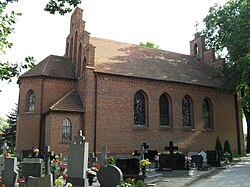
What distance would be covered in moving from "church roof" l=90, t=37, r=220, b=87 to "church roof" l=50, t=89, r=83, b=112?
9.08ft

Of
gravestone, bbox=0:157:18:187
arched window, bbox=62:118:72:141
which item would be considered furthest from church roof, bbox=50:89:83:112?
gravestone, bbox=0:157:18:187

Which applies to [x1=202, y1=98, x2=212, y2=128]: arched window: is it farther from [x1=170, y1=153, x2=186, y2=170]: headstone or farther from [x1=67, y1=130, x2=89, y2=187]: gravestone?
[x1=67, y1=130, x2=89, y2=187]: gravestone

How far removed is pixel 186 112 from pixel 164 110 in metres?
2.39

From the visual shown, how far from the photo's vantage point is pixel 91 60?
19828 millimetres

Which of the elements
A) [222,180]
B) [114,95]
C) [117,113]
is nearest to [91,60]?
[114,95]

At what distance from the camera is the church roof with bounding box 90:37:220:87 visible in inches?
850

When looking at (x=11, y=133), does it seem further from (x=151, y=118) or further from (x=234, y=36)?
(x=234, y=36)

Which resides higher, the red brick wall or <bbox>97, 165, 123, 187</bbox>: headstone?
the red brick wall

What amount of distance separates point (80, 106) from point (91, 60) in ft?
11.5

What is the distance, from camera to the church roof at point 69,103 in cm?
1884

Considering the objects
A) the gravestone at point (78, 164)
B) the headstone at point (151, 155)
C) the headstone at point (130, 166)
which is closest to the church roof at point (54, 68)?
the headstone at point (151, 155)

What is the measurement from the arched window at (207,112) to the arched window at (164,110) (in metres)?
4.20

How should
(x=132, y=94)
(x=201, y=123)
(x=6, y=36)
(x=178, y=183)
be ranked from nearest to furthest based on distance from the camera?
(x=6, y=36) < (x=178, y=183) < (x=132, y=94) < (x=201, y=123)

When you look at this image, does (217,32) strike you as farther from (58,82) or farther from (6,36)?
(6,36)
